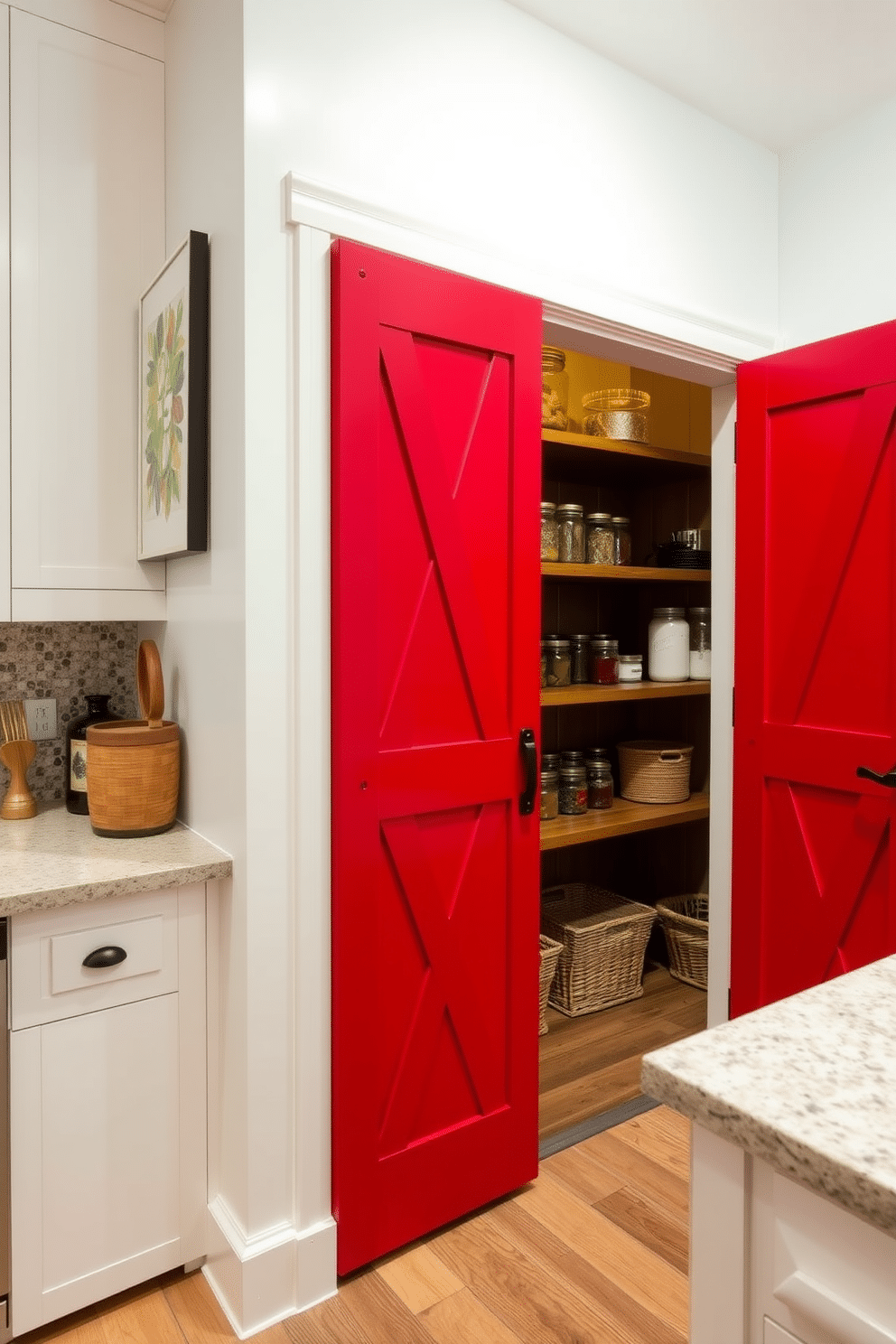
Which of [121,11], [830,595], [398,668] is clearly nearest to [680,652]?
[830,595]

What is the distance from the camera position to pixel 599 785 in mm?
3244

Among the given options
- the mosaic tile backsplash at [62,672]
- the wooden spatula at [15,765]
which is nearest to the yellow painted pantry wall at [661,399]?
the mosaic tile backsplash at [62,672]

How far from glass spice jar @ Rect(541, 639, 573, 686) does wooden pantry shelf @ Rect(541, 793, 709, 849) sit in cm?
48

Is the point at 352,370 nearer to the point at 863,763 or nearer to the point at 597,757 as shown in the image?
the point at 863,763

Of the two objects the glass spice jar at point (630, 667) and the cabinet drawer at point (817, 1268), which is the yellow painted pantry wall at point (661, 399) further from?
the cabinet drawer at point (817, 1268)

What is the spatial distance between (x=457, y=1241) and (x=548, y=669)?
1.74m

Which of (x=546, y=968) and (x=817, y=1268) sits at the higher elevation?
(x=817, y=1268)

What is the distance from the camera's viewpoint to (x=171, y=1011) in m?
1.76

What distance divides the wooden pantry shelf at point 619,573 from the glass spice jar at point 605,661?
9.8 inches

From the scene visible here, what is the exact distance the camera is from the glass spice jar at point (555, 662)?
3.08 metres

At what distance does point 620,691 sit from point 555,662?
24cm

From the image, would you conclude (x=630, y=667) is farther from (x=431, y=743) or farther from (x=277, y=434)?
(x=277, y=434)

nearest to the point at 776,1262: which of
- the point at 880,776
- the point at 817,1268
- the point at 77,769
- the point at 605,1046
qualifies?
the point at 817,1268

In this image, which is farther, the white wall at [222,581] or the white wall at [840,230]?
the white wall at [840,230]
